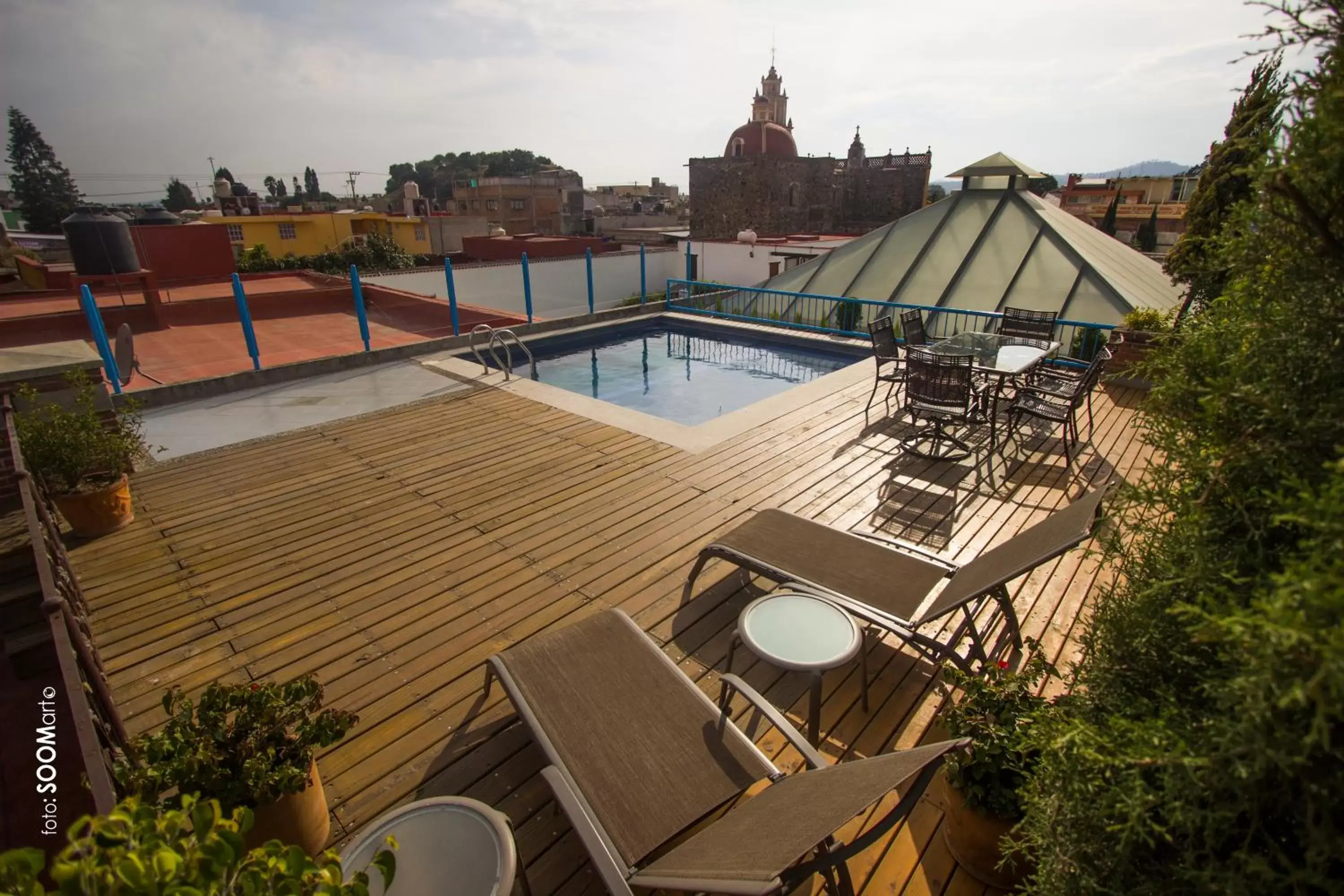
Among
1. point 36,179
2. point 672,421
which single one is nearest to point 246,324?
point 672,421

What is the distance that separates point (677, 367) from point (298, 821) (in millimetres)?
8843

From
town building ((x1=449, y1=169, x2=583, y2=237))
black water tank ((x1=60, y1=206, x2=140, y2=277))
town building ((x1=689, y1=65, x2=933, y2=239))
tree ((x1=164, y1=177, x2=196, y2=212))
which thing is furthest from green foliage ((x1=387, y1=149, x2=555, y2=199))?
black water tank ((x1=60, y1=206, x2=140, y2=277))

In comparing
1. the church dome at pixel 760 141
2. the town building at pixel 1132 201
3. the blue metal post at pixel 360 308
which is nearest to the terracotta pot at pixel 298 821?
the blue metal post at pixel 360 308

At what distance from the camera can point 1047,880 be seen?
1.21 metres

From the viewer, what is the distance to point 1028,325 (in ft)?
23.4

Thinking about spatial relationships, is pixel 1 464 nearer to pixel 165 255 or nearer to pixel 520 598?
pixel 520 598

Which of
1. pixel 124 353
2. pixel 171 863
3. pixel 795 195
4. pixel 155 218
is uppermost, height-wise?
pixel 795 195

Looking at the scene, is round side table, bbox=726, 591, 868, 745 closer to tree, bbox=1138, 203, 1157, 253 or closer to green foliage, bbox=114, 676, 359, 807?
green foliage, bbox=114, 676, 359, 807

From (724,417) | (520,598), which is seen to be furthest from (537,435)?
(520,598)

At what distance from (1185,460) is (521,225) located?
46.1 metres

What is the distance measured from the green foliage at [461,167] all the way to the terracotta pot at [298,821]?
364 feet

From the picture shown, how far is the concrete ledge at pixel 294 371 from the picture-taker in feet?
21.9

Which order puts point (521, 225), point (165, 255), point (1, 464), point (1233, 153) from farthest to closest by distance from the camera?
point (521, 225), point (165, 255), point (1233, 153), point (1, 464)

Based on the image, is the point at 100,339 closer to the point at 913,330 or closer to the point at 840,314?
the point at 913,330
